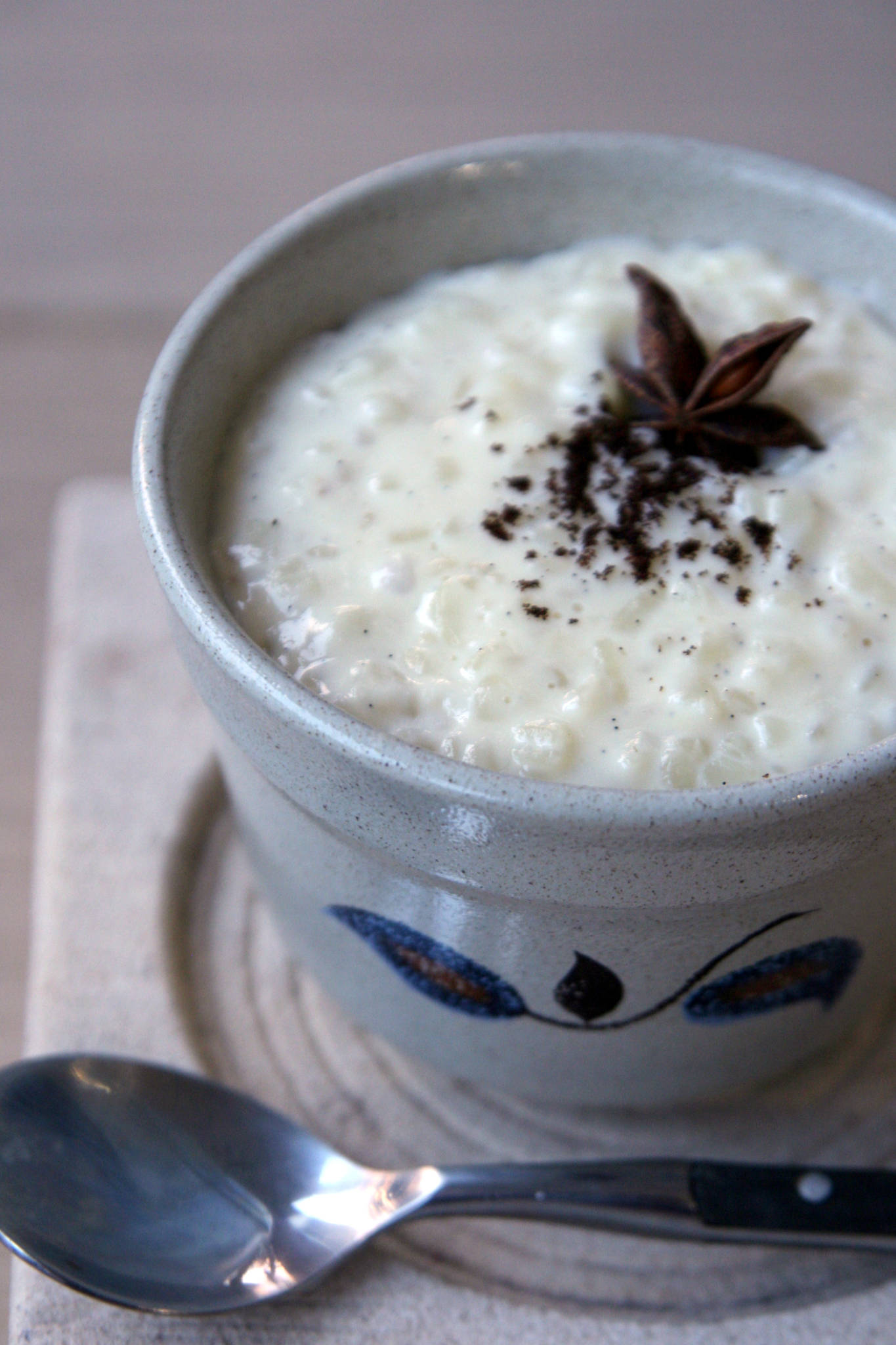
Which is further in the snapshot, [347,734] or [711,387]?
[711,387]

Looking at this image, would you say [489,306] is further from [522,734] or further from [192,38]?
[192,38]

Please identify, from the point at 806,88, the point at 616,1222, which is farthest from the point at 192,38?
the point at 616,1222

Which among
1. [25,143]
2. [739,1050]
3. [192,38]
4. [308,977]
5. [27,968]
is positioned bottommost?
[27,968]

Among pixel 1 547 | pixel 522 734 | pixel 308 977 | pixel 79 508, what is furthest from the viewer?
pixel 1 547

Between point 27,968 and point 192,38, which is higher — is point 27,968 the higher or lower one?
the lower one

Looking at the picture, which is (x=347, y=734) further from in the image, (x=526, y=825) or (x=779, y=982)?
(x=779, y=982)

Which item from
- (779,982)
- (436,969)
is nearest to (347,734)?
(436,969)

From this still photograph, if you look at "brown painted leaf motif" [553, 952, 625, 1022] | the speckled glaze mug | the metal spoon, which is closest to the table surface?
the speckled glaze mug
